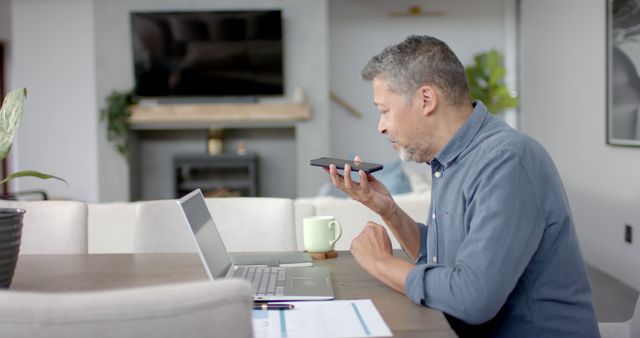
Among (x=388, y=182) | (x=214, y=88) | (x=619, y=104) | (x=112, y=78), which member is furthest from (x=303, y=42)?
(x=619, y=104)

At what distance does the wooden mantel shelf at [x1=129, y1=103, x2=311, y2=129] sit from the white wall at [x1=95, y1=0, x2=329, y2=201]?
0.75 feet

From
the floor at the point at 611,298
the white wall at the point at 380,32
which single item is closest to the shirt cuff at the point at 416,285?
the floor at the point at 611,298

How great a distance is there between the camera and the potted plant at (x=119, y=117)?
6.33m

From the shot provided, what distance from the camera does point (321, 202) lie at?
3.04 meters

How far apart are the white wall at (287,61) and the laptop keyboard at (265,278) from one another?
190 inches

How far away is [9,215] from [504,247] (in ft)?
3.13

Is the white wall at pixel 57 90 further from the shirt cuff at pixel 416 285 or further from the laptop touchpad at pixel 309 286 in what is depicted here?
the shirt cuff at pixel 416 285

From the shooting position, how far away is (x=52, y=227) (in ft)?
7.09

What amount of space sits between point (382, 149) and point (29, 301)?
647 cm

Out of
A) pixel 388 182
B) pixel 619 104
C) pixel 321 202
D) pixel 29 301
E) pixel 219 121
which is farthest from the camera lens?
pixel 219 121

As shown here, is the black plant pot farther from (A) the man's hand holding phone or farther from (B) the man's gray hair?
(B) the man's gray hair

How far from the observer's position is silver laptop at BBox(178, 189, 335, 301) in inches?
54.9

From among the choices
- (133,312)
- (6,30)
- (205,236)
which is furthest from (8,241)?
(6,30)

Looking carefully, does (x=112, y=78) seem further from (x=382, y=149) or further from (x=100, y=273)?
(x=100, y=273)
